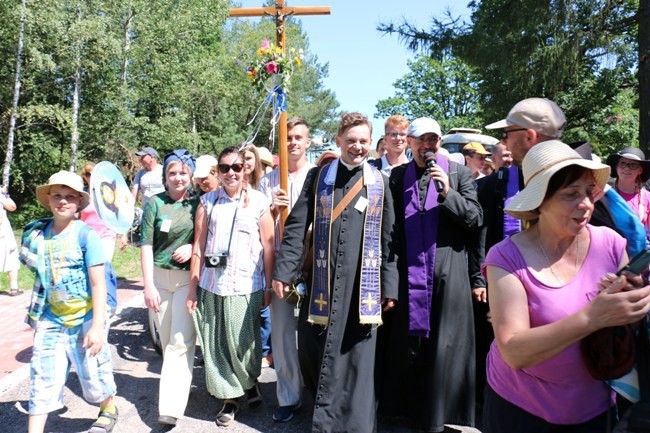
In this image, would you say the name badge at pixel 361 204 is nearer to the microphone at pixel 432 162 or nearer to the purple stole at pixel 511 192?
the microphone at pixel 432 162

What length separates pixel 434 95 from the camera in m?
48.8

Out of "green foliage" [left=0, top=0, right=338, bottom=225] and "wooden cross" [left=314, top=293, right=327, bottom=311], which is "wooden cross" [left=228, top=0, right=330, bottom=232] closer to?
"wooden cross" [left=314, top=293, right=327, bottom=311]

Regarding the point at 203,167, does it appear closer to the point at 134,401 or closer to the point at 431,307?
the point at 134,401

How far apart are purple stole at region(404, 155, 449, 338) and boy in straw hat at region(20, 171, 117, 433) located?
2145 mm

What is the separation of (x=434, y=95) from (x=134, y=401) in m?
47.5

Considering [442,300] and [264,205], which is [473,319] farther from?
[264,205]

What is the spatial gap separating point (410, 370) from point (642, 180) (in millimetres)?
3192

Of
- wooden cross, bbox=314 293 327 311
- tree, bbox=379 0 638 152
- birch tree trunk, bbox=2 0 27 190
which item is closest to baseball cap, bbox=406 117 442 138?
wooden cross, bbox=314 293 327 311

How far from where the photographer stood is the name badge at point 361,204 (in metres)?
3.73

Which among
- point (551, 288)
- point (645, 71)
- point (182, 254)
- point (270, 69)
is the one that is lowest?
point (182, 254)

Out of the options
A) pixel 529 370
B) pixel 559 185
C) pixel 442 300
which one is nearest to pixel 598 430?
pixel 529 370

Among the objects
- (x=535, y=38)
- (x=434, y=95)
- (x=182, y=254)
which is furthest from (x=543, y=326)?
(x=434, y=95)

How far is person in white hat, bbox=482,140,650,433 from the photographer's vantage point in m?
1.84

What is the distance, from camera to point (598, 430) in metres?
1.89
